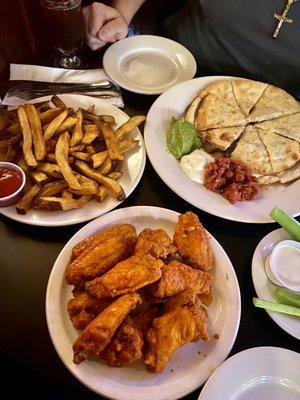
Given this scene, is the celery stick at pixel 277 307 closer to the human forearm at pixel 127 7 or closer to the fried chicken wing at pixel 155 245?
the fried chicken wing at pixel 155 245

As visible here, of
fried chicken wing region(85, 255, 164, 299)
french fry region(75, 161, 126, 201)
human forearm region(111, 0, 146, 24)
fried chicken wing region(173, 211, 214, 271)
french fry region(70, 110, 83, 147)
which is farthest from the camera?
human forearm region(111, 0, 146, 24)

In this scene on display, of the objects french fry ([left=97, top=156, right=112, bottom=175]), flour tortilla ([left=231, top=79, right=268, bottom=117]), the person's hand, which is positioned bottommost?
french fry ([left=97, top=156, right=112, bottom=175])

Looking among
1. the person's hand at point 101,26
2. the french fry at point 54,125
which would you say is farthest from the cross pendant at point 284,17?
the french fry at point 54,125

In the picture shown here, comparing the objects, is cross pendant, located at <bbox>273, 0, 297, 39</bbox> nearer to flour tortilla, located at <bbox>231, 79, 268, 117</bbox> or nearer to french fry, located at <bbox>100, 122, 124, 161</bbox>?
flour tortilla, located at <bbox>231, 79, 268, 117</bbox>

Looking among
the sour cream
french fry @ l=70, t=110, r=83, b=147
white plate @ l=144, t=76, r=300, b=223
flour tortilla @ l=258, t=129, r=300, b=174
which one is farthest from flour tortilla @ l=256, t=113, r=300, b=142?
french fry @ l=70, t=110, r=83, b=147

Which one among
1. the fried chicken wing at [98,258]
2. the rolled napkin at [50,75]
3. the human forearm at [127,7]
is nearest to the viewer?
the fried chicken wing at [98,258]
